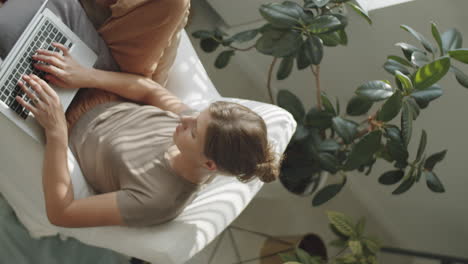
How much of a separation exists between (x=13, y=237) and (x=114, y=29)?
2.75 feet

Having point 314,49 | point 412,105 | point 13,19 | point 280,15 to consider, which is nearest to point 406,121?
point 412,105

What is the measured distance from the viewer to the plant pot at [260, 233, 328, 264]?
6.41ft

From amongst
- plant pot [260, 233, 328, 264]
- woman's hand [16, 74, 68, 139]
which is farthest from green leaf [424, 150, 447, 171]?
woman's hand [16, 74, 68, 139]

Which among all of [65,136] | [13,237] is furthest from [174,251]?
[13,237]

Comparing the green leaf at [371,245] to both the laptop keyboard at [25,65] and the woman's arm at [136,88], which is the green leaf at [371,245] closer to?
the woman's arm at [136,88]

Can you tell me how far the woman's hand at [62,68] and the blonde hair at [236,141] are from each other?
38 cm

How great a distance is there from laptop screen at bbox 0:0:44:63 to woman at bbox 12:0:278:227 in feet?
0.33

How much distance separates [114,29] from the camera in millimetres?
1361

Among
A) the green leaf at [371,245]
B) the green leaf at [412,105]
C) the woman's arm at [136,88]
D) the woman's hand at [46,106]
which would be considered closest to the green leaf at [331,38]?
the green leaf at [412,105]

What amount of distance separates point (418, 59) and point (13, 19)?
1.17 m

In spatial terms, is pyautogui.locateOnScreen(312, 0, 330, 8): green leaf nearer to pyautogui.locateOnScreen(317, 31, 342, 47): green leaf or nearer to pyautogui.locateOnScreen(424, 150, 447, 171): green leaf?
pyautogui.locateOnScreen(317, 31, 342, 47): green leaf

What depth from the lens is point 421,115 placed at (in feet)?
6.78

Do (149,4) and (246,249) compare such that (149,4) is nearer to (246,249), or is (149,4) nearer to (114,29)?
(114,29)

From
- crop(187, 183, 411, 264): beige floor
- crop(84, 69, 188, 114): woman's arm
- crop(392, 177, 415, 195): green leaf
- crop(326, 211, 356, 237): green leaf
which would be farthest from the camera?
crop(187, 183, 411, 264): beige floor
